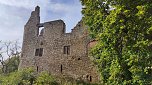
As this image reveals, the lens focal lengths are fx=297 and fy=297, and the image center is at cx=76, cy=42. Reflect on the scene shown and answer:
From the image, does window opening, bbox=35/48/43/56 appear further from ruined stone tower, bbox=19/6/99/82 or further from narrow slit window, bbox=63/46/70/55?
narrow slit window, bbox=63/46/70/55

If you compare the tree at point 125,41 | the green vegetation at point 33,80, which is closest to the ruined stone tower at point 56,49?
the green vegetation at point 33,80

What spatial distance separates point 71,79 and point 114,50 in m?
13.3

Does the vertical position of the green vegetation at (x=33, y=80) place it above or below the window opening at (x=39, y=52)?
below

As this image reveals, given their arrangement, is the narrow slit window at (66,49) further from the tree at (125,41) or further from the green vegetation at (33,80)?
the tree at (125,41)

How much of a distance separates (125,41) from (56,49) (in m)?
16.3

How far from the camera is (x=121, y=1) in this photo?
1883 cm

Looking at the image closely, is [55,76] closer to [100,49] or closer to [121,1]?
[100,49]

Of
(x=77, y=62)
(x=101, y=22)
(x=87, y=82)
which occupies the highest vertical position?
(x=101, y=22)

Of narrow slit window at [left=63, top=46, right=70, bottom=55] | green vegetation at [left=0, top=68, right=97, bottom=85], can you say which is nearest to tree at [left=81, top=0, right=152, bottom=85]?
green vegetation at [left=0, top=68, right=97, bottom=85]

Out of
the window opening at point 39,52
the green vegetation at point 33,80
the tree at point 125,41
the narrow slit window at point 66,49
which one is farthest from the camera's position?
the window opening at point 39,52

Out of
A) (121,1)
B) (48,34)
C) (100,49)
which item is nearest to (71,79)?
(48,34)

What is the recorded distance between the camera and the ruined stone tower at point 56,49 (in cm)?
3150

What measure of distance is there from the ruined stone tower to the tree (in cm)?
1072

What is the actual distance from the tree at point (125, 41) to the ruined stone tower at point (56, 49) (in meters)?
10.7
